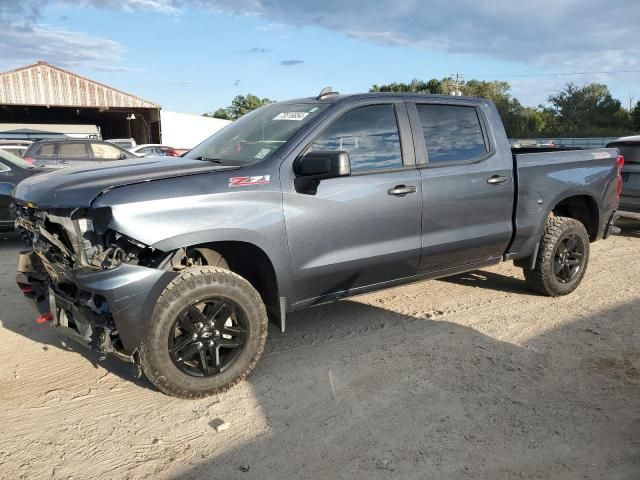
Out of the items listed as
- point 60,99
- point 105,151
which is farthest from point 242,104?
point 105,151

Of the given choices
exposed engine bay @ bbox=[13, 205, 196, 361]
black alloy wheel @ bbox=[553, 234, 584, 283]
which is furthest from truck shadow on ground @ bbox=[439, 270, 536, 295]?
exposed engine bay @ bbox=[13, 205, 196, 361]

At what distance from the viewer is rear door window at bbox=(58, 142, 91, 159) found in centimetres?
1256

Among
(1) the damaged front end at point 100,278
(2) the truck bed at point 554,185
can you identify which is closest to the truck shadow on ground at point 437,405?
(1) the damaged front end at point 100,278

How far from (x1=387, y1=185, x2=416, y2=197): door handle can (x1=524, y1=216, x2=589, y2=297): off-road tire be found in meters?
1.87

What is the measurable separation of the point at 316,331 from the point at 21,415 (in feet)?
7.32

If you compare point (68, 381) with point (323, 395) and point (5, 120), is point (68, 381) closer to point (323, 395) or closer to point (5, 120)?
point (323, 395)

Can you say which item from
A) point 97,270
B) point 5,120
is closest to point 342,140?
point 97,270

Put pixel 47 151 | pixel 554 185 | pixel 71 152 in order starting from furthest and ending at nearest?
pixel 71 152
pixel 47 151
pixel 554 185

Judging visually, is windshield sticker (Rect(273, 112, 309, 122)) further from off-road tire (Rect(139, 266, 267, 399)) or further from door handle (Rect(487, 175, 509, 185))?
door handle (Rect(487, 175, 509, 185))

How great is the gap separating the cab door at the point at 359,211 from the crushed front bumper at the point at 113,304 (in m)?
1.00

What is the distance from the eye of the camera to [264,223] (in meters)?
3.47

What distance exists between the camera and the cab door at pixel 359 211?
12.0ft

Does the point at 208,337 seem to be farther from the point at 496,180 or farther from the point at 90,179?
the point at 496,180

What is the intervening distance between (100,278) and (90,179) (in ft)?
2.22
